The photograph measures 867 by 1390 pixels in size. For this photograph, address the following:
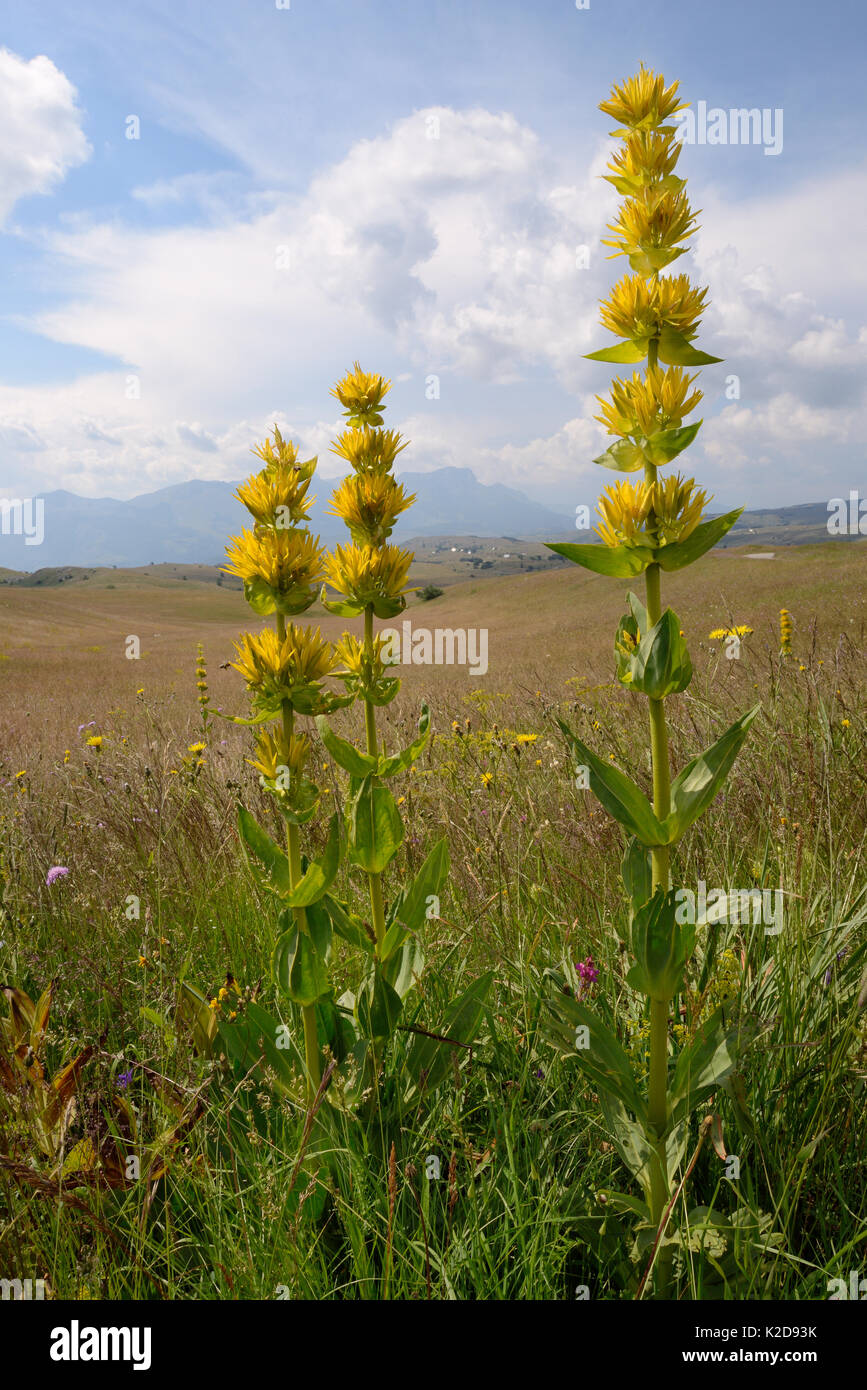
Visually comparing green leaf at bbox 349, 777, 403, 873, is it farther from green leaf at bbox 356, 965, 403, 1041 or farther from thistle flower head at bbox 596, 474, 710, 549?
thistle flower head at bbox 596, 474, 710, 549

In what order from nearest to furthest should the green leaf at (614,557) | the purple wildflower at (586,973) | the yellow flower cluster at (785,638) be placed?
the green leaf at (614,557) → the purple wildflower at (586,973) → the yellow flower cluster at (785,638)

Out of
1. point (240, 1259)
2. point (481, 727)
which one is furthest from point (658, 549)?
point (481, 727)

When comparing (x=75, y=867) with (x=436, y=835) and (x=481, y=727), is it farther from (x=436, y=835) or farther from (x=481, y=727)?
(x=481, y=727)

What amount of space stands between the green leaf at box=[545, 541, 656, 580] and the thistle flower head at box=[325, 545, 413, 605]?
20.3 inches

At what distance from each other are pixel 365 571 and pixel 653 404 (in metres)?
0.87

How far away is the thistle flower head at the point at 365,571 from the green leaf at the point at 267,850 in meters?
0.69

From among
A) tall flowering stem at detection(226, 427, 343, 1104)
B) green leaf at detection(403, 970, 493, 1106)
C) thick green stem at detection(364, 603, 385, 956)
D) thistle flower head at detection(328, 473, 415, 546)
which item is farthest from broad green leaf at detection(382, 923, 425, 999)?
thistle flower head at detection(328, 473, 415, 546)

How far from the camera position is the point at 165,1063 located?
229cm

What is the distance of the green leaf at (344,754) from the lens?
6.02ft

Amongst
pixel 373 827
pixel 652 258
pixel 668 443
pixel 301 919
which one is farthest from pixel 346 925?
pixel 652 258

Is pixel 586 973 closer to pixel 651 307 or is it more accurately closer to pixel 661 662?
pixel 661 662

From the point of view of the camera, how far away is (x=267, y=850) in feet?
6.35

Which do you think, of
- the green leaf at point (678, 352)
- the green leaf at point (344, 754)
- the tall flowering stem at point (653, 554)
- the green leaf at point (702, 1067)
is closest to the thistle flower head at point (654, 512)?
the tall flowering stem at point (653, 554)

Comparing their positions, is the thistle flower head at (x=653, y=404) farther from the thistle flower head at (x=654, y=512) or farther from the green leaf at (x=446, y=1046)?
the green leaf at (x=446, y=1046)
